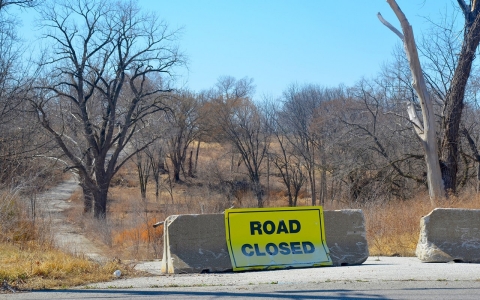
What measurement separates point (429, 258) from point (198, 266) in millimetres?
4221

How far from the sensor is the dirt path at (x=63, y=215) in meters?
20.0

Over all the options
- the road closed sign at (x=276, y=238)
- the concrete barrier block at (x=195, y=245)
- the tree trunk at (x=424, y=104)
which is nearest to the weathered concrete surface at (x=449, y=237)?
the road closed sign at (x=276, y=238)

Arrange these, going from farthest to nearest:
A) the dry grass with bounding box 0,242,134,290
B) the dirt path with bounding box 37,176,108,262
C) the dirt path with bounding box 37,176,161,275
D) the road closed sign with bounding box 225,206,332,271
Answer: the dirt path with bounding box 37,176,108,262
the dirt path with bounding box 37,176,161,275
the road closed sign with bounding box 225,206,332,271
the dry grass with bounding box 0,242,134,290

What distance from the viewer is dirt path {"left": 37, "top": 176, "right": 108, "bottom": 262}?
20.0 m

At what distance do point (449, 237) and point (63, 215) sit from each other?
3125 cm

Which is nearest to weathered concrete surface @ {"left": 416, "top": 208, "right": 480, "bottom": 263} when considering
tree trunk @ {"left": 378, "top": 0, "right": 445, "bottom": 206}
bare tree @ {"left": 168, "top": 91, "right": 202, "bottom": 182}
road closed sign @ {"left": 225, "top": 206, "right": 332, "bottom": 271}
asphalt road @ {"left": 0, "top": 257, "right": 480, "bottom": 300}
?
asphalt road @ {"left": 0, "top": 257, "right": 480, "bottom": 300}

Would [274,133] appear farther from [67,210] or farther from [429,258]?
[429,258]

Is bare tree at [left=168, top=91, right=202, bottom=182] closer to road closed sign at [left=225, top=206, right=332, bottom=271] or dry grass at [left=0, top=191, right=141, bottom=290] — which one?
dry grass at [left=0, top=191, right=141, bottom=290]

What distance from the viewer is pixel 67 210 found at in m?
39.3

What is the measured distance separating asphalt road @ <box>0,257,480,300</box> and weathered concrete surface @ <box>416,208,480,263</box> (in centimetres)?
79

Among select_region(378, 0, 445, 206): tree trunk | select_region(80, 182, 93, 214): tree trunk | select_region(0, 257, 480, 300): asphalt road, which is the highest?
select_region(378, 0, 445, 206): tree trunk

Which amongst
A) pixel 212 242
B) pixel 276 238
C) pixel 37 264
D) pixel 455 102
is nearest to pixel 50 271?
pixel 37 264

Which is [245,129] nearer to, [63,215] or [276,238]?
[63,215]

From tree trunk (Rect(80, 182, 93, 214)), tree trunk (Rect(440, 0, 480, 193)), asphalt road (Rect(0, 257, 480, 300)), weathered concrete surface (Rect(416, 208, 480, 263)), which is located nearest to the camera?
asphalt road (Rect(0, 257, 480, 300))
